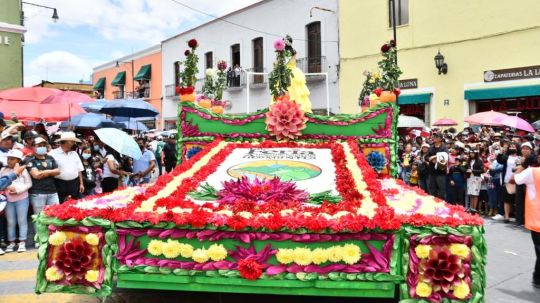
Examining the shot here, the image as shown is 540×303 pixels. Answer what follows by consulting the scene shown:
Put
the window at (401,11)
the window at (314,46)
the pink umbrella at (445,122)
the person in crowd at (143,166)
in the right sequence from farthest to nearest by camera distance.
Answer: the window at (314,46) < the window at (401,11) < the pink umbrella at (445,122) < the person in crowd at (143,166)

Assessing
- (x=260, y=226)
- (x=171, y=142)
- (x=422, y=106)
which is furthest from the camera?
(x=422, y=106)

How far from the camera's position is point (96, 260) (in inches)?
155

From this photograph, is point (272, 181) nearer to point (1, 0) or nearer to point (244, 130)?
point (244, 130)

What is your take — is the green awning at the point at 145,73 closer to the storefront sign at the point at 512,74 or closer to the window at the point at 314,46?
the window at the point at 314,46

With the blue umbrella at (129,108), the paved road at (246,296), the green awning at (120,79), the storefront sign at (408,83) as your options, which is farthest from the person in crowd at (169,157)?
the green awning at (120,79)

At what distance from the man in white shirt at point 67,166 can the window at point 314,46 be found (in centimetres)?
1651

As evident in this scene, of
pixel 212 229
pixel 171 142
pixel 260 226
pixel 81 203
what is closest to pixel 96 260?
pixel 81 203

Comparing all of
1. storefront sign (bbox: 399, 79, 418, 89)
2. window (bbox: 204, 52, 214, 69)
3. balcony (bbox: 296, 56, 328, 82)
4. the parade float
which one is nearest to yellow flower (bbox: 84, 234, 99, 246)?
the parade float

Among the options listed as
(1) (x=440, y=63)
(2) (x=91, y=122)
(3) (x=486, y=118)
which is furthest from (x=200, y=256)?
(1) (x=440, y=63)

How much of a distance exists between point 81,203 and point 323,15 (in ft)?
65.9

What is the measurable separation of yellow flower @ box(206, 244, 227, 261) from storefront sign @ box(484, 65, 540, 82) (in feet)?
48.6

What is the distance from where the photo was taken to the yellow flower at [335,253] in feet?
12.2

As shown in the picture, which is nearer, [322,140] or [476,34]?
[322,140]

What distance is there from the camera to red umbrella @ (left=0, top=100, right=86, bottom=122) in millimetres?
11702
